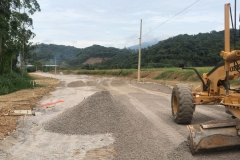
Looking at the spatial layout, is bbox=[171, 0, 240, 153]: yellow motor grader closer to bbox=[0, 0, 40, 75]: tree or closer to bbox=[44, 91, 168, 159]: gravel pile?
bbox=[44, 91, 168, 159]: gravel pile

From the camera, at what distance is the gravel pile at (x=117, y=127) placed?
6148mm

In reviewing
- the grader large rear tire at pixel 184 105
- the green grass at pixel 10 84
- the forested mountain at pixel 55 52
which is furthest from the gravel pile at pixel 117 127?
the forested mountain at pixel 55 52

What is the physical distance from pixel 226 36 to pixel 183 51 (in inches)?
1924

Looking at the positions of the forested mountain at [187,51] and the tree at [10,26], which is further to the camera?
the forested mountain at [187,51]

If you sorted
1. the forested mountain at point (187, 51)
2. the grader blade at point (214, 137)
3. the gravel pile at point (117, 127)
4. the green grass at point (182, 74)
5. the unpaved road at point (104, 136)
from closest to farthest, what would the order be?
the grader blade at point (214, 137) < the unpaved road at point (104, 136) < the gravel pile at point (117, 127) < the green grass at point (182, 74) < the forested mountain at point (187, 51)

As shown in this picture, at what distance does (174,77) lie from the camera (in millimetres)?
35000

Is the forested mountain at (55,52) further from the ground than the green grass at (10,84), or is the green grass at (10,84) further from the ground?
the forested mountain at (55,52)

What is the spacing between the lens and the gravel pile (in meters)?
6.15

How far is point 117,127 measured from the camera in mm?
8258

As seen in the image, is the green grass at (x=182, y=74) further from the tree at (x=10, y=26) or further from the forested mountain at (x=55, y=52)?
the forested mountain at (x=55, y=52)

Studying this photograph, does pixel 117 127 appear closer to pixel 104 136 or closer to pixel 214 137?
pixel 104 136

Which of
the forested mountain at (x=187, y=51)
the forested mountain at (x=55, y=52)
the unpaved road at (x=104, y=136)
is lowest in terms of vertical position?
the unpaved road at (x=104, y=136)

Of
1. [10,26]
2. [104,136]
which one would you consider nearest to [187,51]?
[10,26]

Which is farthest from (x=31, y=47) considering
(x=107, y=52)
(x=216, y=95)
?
(x=107, y=52)
